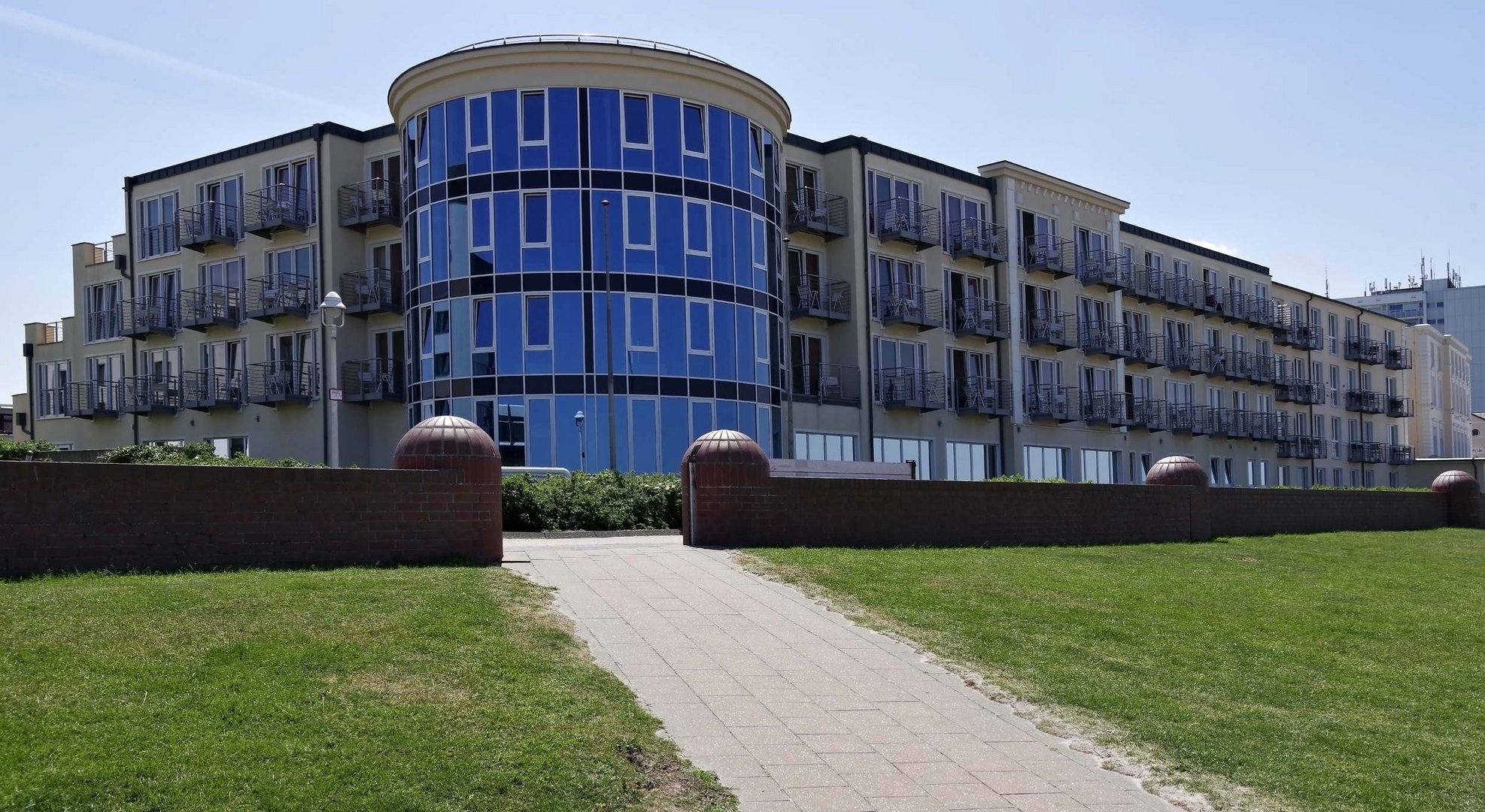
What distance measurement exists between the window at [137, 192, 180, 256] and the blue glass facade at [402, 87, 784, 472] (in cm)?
1349

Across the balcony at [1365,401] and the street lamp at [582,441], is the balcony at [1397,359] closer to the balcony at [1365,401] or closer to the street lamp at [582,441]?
the balcony at [1365,401]

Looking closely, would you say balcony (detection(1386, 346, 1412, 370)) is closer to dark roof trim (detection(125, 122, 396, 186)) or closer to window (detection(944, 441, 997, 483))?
window (detection(944, 441, 997, 483))

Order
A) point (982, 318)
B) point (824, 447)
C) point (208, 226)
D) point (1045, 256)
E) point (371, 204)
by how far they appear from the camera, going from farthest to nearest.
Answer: point (1045, 256)
point (982, 318)
point (208, 226)
point (824, 447)
point (371, 204)

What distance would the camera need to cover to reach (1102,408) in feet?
169

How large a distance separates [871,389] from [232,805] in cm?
3513

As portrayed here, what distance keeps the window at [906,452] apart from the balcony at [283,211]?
Result: 17608 mm

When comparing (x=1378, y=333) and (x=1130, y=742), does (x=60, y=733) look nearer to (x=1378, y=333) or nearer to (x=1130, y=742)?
(x=1130, y=742)

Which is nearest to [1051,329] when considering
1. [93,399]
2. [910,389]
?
[910,389]

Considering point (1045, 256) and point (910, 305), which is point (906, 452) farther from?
point (1045, 256)

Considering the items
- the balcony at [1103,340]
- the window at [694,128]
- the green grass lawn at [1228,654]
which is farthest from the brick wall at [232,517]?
the balcony at [1103,340]

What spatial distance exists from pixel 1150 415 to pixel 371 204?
102ft

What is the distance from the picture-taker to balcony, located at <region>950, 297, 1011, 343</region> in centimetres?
4531

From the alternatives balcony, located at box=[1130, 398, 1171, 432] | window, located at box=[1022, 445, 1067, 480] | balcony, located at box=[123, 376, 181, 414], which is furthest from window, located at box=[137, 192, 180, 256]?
balcony, located at box=[1130, 398, 1171, 432]

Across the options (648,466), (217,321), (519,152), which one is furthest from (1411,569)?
(217,321)
